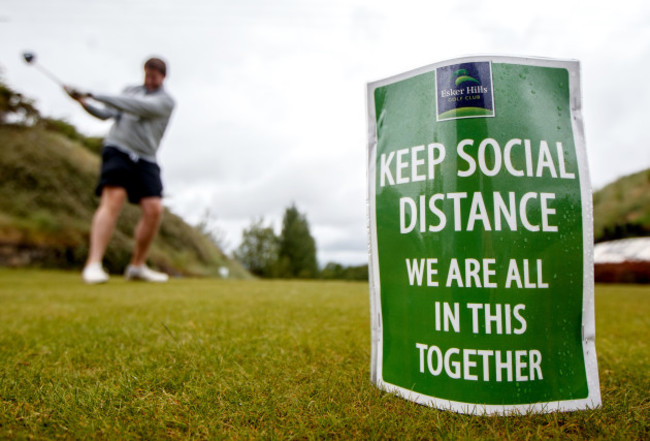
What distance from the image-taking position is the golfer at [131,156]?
12.4ft

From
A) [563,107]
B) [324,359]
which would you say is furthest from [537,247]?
[324,359]

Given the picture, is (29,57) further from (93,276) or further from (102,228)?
(93,276)

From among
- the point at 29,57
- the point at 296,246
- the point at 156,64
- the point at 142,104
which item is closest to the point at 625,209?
the point at 156,64

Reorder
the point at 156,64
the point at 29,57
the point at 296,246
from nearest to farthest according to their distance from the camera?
1. the point at 29,57
2. the point at 156,64
3. the point at 296,246

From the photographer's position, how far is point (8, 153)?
8000mm

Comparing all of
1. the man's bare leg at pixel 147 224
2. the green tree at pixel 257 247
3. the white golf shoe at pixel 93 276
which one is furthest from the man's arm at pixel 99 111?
the green tree at pixel 257 247

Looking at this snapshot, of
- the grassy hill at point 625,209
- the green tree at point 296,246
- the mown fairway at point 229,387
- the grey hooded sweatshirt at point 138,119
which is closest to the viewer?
the mown fairway at point 229,387

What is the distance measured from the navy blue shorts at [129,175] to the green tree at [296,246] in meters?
30.7

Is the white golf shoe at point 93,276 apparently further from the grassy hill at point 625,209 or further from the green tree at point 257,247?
the green tree at point 257,247

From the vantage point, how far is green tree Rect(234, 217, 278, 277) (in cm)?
4069

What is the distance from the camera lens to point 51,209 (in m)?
7.91

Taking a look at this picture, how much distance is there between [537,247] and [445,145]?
1.27 feet

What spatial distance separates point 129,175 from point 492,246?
391cm

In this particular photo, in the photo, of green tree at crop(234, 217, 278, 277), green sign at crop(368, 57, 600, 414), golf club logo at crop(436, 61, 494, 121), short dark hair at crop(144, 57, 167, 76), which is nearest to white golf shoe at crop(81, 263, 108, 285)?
short dark hair at crop(144, 57, 167, 76)
